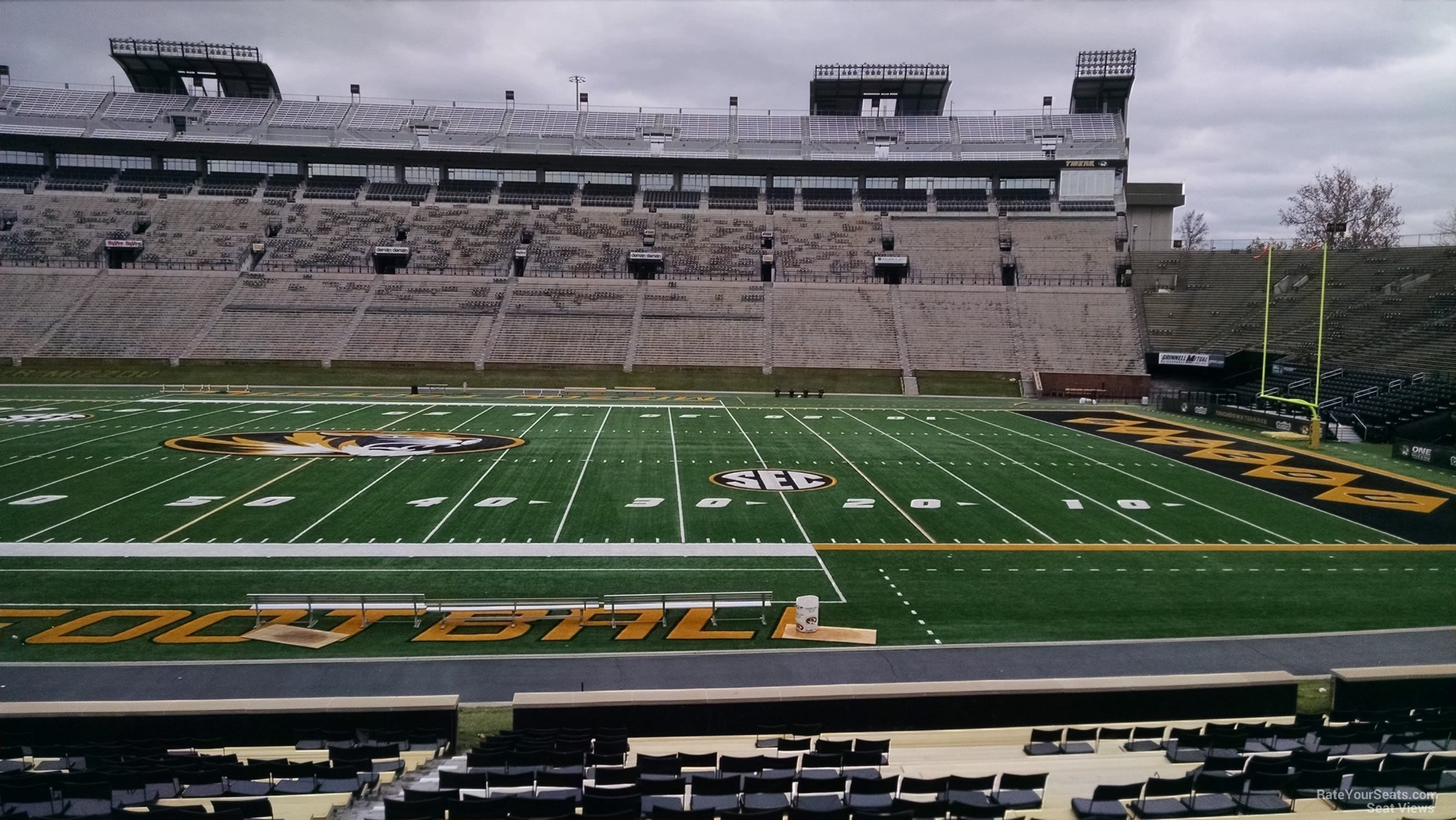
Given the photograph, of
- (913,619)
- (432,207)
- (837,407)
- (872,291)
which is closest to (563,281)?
(432,207)

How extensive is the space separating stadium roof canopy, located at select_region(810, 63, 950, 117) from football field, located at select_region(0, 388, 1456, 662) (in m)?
54.6

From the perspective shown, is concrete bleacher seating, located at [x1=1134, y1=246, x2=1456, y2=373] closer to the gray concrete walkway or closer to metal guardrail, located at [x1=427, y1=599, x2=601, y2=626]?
the gray concrete walkway

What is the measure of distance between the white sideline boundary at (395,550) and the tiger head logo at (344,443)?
10.1m

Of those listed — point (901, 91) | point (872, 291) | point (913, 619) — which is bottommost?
point (913, 619)

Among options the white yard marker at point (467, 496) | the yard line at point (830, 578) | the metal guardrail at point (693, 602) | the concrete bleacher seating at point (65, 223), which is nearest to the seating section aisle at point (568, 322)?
the white yard marker at point (467, 496)

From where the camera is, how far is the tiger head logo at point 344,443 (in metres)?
29.1

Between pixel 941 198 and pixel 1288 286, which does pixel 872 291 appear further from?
pixel 1288 286

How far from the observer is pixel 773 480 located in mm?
26109

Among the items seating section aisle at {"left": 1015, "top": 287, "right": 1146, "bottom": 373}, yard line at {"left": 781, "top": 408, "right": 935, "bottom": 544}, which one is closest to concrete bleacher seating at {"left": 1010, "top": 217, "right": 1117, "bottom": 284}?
seating section aisle at {"left": 1015, "top": 287, "right": 1146, "bottom": 373}

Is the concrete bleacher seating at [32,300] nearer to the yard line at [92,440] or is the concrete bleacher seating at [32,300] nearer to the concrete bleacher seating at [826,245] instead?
the yard line at [92,440]

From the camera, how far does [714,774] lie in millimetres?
8430

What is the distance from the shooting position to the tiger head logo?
95.5 ft

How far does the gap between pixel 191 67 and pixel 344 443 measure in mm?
67255

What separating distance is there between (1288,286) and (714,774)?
62.7 metres
